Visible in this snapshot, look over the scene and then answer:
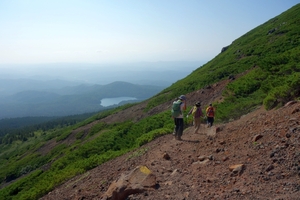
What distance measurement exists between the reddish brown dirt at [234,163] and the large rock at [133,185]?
21cm

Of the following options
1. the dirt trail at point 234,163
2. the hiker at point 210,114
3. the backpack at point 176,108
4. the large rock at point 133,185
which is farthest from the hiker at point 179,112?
the large rock at point 133,185

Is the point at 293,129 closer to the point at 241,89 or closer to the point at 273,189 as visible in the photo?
the point at 273,189

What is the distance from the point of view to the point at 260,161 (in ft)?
22.1

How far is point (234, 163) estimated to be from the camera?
726 cm

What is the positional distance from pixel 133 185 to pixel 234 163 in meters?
3.10

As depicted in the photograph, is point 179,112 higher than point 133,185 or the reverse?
higher

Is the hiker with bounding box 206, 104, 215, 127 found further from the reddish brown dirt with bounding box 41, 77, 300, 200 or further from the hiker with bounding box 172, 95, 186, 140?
the reddish brown dirt with bounding box 41, 77, 300, 200

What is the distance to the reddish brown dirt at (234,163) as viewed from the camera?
571 centimetres

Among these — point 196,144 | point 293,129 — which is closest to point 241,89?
point 196,144

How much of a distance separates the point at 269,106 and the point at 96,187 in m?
8.92

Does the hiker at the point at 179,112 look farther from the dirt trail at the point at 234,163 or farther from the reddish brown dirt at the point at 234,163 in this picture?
the dirt trail at the point at 234,163

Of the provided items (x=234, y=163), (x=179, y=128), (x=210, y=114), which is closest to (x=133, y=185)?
(x=234, y=163)

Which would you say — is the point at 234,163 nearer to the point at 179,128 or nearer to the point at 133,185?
the point at 133,185

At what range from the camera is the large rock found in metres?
7.25
